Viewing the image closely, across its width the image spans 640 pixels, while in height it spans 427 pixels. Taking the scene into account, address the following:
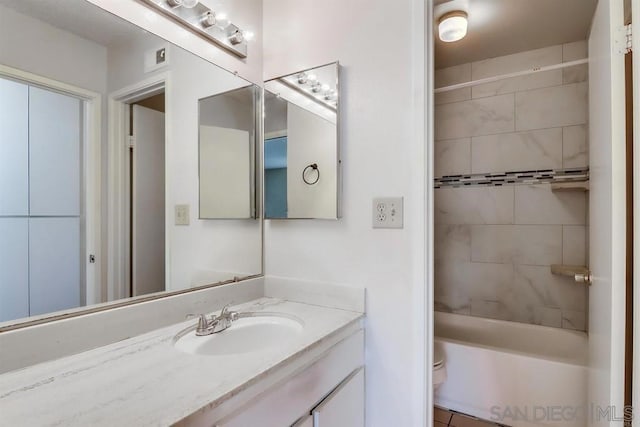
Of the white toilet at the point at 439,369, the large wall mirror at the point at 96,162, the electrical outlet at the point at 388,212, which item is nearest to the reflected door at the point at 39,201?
the large wall mirror at the point at 96,162

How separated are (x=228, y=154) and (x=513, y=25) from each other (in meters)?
1.90

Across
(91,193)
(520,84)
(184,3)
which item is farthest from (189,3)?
(520,84)

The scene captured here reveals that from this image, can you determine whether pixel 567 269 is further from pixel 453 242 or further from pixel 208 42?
pixel 208 42

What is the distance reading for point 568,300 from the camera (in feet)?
6.86

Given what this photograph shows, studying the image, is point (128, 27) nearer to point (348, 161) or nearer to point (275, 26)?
point (275, 26)

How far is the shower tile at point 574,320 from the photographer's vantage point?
6.73 ft

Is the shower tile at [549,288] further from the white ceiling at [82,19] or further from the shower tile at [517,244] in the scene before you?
the white ceiling at [82,19]

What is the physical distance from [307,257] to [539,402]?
4.89ft

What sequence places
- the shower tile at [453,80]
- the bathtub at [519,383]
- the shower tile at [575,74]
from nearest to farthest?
the bathtub at [519,383] → the shower tile at [575,74] → the shower tile at [453,80]

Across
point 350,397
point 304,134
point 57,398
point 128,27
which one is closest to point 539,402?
point 350,397

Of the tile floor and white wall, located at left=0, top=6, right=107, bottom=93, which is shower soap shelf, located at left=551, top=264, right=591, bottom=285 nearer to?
the tile floor

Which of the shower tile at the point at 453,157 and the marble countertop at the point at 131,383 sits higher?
the shower tile at the point at 453,157

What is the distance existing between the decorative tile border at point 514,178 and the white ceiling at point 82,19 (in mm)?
1963

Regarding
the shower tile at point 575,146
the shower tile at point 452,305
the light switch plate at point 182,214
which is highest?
the shower tile at point 575,146
